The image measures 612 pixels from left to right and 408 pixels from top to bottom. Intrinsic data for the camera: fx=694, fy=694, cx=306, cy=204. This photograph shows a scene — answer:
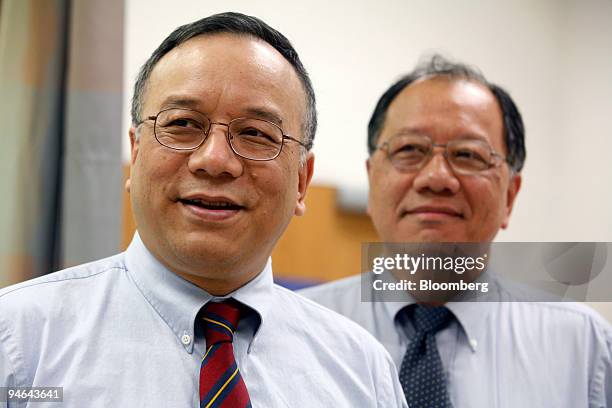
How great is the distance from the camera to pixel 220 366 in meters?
0.91

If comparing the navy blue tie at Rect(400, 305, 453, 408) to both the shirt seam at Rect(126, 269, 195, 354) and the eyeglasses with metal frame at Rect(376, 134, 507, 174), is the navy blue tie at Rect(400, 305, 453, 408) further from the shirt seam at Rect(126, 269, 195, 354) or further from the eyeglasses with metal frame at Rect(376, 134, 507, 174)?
the shirt seam at Rect(126, 269, 195, 354)

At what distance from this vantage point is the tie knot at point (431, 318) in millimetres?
1248

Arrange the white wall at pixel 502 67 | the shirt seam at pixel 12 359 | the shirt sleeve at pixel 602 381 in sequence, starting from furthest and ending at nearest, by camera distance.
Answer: the white wall at pixel 502 67
the shirt sleeve at pixel 602 381
the shirt seam at pixel 12 359

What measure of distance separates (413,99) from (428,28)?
246mm

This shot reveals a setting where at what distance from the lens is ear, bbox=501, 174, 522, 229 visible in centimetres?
133

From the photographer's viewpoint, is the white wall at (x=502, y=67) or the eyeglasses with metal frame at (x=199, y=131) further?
the white wall at (x=502, y=67)

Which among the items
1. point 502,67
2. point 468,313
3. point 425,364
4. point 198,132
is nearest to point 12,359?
point 198,132

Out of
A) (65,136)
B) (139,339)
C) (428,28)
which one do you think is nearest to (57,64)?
(65,136)

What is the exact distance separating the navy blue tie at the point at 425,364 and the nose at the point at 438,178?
215 mm

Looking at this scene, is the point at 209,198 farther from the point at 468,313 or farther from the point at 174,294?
the point at 468,313

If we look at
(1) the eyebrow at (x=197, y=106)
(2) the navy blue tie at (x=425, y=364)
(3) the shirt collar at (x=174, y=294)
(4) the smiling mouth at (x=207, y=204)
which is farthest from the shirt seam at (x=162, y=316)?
(2) the navy blue tie at (x=425, y=364)

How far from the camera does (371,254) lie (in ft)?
4.45

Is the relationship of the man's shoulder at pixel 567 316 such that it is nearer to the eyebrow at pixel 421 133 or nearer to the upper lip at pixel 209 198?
the eyebrow at pixel 421 133

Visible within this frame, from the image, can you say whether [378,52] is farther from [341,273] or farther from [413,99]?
[341,273]
